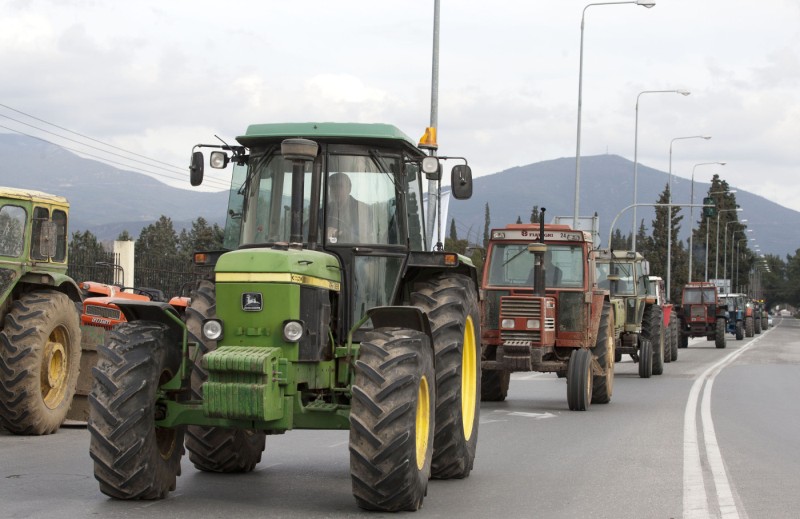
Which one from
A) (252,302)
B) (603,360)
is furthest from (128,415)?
(603,360)

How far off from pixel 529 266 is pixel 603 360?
6.27 feet

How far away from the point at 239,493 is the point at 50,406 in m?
5.33

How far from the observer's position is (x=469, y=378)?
12.0 meters

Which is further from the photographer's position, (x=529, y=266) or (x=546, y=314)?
(x=529, y=266)

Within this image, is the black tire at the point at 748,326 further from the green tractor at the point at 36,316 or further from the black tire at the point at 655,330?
the green tractor at the point at 36,316

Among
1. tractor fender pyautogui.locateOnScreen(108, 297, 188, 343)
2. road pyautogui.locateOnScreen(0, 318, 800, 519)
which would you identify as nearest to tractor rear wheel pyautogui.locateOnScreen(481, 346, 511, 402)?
road pyautogui.locateOnScreen(0, 318, 800, 519)

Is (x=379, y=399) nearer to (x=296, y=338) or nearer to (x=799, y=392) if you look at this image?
(x=296, y=338)

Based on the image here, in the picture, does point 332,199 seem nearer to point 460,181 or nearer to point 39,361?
point 460,181

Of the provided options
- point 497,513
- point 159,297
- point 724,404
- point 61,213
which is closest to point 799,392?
point 724,404

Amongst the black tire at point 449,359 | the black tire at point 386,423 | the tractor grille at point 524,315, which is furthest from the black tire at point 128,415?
the tractor grille at point 524,315

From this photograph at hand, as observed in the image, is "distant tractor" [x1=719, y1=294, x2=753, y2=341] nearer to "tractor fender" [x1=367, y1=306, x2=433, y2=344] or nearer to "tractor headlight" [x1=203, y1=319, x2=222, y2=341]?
"tractor fender" [x1=367, y1=306, x2=433, y2=344]

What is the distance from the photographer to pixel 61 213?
50.0 ft

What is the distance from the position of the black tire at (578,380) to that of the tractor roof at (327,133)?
931 cm

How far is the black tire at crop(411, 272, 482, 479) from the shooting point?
34.6 feet
